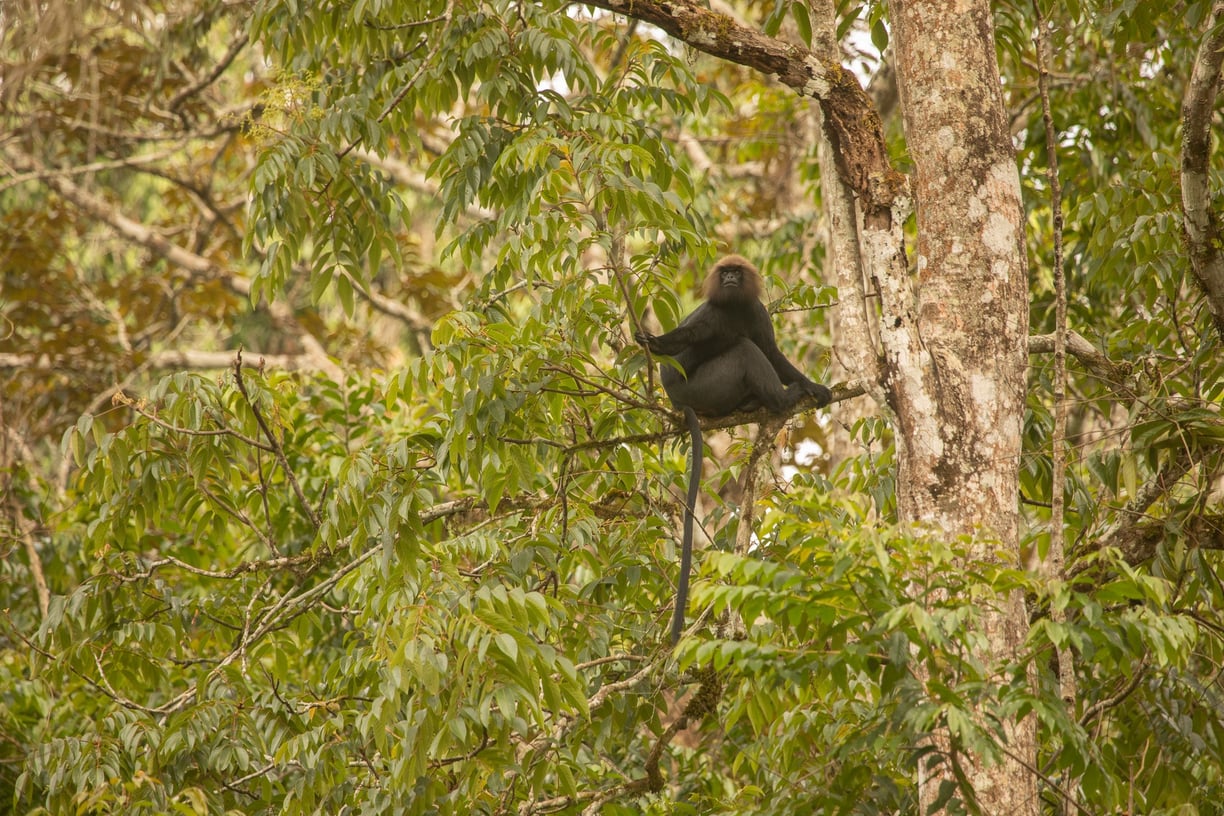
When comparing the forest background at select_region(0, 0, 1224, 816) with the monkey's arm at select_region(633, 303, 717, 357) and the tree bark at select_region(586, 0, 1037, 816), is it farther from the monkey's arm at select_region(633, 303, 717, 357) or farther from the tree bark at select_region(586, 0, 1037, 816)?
the monkey's arm at select_region(633, 303, 717, 357)

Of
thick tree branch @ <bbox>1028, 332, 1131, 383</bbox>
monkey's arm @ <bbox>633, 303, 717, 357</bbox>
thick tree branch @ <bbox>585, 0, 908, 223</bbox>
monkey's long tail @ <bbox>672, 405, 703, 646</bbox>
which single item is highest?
thick tree branch @ <bbox>585, 0, 908, 223</bbox>

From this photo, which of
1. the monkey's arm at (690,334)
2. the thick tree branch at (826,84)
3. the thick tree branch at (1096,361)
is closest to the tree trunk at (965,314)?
the thick tree branch at (826,84)

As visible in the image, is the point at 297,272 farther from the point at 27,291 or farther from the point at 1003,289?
the point at 1003,289

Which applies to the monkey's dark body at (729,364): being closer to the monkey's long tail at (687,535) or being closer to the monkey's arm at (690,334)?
the monkey's arm at (690,334)

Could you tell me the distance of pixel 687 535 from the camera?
3488mm

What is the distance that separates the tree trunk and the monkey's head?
170cm

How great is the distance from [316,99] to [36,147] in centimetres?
565

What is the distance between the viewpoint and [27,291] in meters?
8.94

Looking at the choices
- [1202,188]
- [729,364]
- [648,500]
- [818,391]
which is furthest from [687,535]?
[1202,188]

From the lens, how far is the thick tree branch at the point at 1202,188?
3.44 metres

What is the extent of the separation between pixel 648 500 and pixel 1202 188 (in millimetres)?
2062

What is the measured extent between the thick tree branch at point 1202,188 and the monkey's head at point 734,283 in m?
1.83

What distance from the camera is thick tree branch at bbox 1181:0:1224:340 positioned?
344cm

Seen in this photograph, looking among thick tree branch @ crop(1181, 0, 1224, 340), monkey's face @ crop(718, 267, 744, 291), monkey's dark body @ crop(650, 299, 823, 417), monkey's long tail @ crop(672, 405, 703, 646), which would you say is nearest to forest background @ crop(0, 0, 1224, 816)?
thick tree branch @ crop(1181, 0, 1224, 340)
